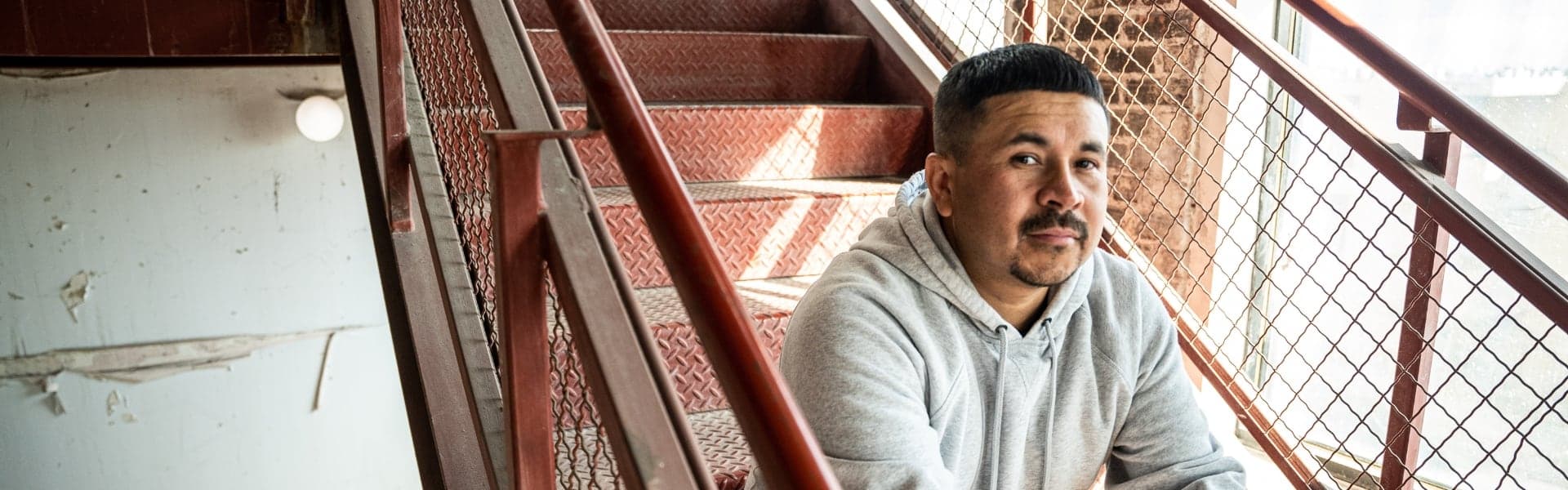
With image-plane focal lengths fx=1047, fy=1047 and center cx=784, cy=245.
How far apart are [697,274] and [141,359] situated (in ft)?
12.4

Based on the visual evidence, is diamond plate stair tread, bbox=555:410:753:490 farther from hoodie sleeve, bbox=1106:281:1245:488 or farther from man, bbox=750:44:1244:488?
hoodie sleeve, bbox=1106:281:1245:488

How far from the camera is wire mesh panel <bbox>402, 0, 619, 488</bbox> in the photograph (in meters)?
1.68

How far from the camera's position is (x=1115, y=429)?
1.68 m

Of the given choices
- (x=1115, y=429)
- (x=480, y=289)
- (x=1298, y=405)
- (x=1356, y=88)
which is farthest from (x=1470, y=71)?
(x=480, y=289)

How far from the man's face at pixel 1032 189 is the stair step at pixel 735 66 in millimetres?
1840

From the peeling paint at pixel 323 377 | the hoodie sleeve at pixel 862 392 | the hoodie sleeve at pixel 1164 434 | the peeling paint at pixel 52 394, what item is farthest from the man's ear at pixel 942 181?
the peeling paint at pixel 52 394

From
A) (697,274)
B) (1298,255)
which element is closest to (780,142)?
(697,274)

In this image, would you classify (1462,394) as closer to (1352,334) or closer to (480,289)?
(1352,334)

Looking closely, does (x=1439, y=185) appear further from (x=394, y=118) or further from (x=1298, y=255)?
(x=1298, y=255)

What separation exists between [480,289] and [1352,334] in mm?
3611

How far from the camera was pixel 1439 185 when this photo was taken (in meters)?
1.94

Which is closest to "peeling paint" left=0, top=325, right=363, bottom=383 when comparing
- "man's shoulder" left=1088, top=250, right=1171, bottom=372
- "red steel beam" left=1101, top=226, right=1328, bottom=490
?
"red steel beam" left=1101, top=226, right=1328, bottom=490

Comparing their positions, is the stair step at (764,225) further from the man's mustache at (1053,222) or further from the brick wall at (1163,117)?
the brick wall at (1163,117)

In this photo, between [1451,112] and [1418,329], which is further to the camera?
[1418,329]
